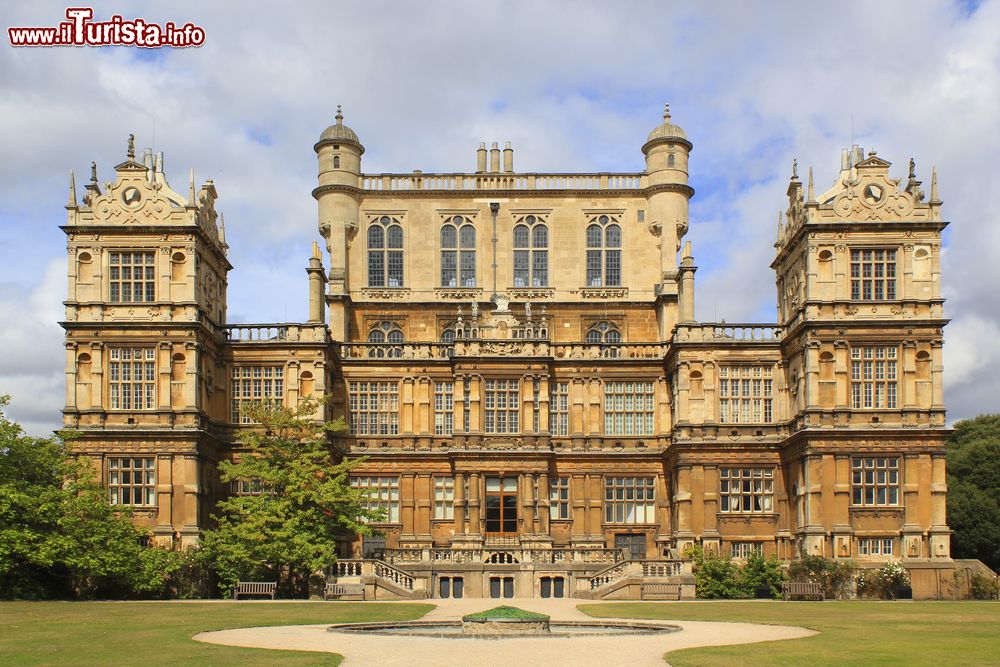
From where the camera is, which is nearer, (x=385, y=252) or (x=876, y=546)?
(x=876, y=546)

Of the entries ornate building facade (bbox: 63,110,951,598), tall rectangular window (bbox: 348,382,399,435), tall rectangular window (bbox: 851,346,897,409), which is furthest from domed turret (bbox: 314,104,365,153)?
tall rectangular window (bbox: 851,346,897,409)

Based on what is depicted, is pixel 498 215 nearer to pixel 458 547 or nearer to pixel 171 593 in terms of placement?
pixel 458 547

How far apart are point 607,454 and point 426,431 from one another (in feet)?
30.5

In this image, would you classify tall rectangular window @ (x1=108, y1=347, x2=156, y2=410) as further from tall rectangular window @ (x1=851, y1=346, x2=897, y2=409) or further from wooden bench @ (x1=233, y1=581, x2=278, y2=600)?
tall rectangular window @ (x1=851, y1=346, x2=897, y2=409)

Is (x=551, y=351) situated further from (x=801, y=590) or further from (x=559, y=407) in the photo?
(x=801, y=590)

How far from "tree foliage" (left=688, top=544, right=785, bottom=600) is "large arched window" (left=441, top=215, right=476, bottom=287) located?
22.4 meters

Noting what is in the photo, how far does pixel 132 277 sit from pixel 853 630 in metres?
37.9

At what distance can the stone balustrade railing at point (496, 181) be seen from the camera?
66312mm

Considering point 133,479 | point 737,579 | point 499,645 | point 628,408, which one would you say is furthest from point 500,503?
point 499,645

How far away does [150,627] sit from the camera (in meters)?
31.6

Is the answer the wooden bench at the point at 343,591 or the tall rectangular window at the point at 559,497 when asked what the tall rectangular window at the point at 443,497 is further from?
the wooden bench at the point at 343,591

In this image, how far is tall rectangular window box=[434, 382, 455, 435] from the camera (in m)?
60.3

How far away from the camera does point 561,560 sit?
171ft

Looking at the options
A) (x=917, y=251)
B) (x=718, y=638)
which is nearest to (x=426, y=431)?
(x=917, y=251)
